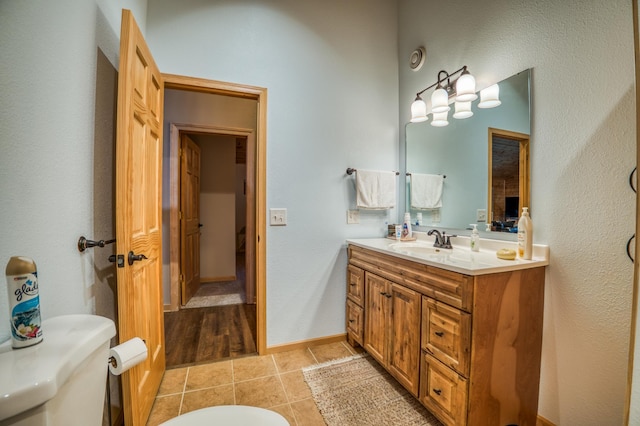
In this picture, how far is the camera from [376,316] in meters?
1.80

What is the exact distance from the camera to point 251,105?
3.09m

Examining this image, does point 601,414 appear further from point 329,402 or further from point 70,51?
point 70,51

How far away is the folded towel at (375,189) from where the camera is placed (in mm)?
2248

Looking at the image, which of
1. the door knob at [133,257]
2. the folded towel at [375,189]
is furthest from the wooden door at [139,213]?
the folded towel at [375,189]

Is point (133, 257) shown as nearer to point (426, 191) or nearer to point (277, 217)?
point (277, 217)

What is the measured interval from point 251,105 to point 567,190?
297 centimetres

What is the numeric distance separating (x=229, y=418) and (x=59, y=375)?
1.72ft

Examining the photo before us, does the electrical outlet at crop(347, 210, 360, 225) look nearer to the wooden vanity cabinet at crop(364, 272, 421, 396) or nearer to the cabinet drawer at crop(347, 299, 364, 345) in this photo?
the wooden vanity cabinet at crop(364, 272, 421, 396)

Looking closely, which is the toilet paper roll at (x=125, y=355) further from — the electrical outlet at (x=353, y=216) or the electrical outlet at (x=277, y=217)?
the electrical outlet at (x=353, y=216)

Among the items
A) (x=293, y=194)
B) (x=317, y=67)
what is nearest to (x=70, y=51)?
(x=293, y=194)

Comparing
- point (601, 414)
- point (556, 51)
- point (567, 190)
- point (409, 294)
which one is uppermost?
point (556, 51)

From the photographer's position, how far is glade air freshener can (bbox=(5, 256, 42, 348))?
63cm

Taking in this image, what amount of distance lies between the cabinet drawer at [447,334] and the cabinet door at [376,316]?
1.05ft

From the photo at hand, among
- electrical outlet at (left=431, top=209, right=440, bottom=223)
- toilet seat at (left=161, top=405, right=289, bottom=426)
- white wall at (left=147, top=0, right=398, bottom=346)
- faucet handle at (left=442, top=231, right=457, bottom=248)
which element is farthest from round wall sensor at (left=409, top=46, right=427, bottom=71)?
toilet seat at (left=161, top=405, right=289, bottom=426)
